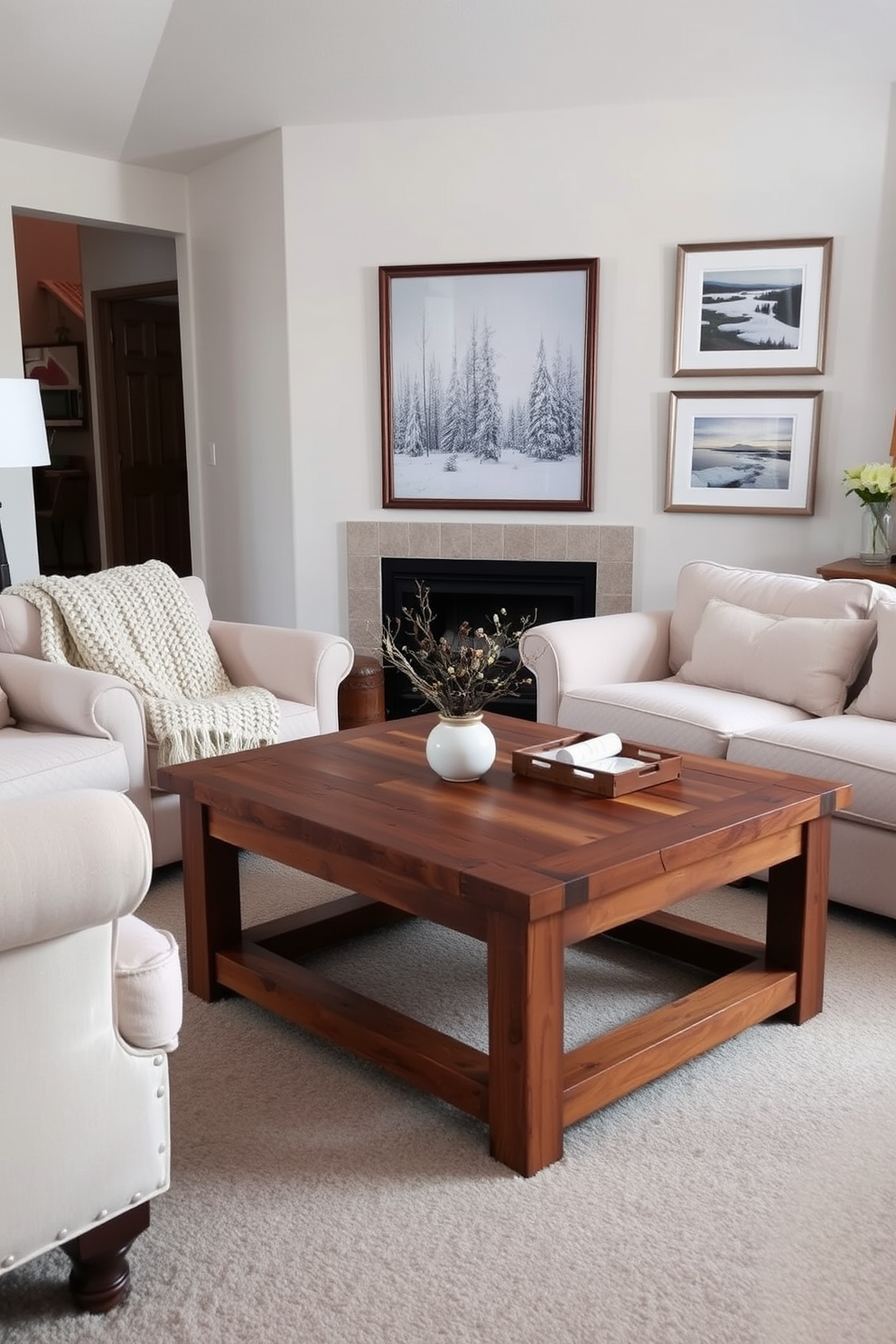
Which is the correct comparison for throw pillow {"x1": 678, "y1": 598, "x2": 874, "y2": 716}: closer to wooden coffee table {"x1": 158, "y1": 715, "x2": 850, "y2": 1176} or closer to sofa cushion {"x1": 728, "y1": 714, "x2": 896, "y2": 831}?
sofa cushion {"x1": 728, "y1": 714, "x2": 896, "y2": 831}

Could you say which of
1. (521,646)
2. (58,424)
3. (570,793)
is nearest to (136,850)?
(570,793)

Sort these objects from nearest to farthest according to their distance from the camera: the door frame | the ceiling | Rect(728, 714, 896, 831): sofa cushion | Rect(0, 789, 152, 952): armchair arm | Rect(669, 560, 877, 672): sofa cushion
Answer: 1. Rect(0, 789, 152, 952): armchair arm
2. Rect(728, 714, 896, 831): sofa cushion
3. Rect(669, 560, 877, 672): sofa cushion
4. the ceiling
5. the door frame

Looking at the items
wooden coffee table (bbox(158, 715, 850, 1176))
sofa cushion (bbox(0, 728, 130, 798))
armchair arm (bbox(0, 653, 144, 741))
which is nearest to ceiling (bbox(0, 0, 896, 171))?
armchair arm (bbox(0, 653, 144, 741))

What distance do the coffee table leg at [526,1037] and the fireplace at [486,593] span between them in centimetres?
346

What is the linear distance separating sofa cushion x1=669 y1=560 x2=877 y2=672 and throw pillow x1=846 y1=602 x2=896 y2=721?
0.22 m

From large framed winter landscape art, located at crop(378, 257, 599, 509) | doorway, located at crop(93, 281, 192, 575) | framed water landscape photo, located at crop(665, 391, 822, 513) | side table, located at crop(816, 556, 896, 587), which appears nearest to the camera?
side table, located at crop(816, 556, 896, 587)

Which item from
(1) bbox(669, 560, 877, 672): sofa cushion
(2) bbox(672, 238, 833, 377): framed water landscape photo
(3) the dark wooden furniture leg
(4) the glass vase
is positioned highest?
(2) bbox(672, 238, 833, 377): framed water landscape photo

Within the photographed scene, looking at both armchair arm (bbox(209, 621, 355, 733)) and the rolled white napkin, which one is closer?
the rolled white napkin

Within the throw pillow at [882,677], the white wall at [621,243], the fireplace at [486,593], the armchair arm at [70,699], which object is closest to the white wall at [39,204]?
the white wall at [621,243]

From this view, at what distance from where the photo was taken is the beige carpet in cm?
170

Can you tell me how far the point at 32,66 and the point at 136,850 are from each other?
4.39 meters

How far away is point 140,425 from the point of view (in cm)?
746

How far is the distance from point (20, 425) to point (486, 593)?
2.28 meters

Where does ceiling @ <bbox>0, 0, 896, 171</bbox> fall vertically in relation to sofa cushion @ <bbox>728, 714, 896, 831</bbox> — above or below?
above
